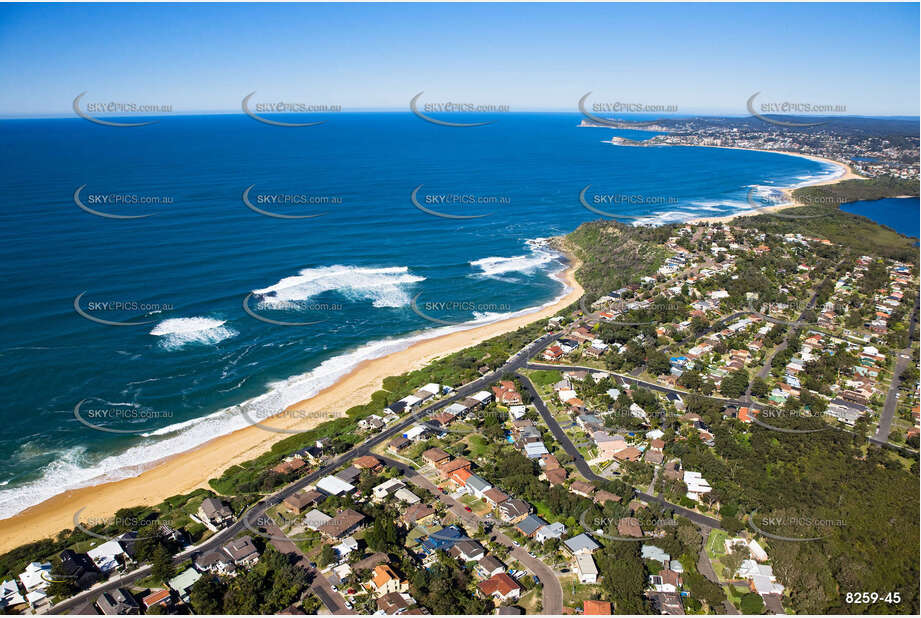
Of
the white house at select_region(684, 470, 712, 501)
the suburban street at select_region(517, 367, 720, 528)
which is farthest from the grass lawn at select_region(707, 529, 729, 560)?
the white house at select_region(684, 470, 712, 501)

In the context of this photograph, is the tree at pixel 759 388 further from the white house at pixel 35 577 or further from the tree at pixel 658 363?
the white house at pixel 35 577

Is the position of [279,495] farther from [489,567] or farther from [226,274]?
[226,274]

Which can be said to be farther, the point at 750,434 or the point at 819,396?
the point at 819,396

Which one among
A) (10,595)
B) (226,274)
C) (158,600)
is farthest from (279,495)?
(226,274)

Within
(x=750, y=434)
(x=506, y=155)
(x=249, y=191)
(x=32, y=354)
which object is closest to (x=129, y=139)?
(x=249, y=191)

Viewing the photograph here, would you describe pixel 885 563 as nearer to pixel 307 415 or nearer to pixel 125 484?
pixel 307 415

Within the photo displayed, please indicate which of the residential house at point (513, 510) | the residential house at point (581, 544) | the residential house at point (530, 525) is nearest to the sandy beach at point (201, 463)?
the residential house at point (513, 510)

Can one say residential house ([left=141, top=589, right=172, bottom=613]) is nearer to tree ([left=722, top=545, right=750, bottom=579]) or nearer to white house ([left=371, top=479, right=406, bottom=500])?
white house ([left=371, top=479, right=406, bottom=500])
